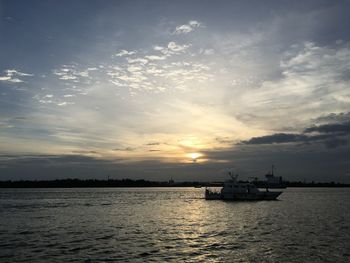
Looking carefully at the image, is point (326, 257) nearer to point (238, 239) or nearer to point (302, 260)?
point (302, 260)

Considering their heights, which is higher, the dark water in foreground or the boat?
the boat

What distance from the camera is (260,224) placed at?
57.2m

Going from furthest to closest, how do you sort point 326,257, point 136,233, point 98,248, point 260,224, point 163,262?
1. point 260,224
2. point 136,233
3. point 98,248
4. point 326,257
5. point 163,262

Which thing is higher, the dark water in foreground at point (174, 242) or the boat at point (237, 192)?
the boat at point (237, 192)

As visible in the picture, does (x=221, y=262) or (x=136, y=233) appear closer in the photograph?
(x=221, y=262)

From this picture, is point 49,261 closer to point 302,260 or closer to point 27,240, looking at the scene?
point 27,240

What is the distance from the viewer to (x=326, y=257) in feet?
107

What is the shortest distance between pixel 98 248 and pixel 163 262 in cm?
866

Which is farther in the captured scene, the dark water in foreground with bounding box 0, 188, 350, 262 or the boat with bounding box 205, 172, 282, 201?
the boat with bounding box 205, 172, 282, 201

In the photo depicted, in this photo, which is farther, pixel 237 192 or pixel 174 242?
pixel 237 192

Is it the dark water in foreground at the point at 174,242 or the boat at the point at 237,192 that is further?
A: the boat at the point at 237,192

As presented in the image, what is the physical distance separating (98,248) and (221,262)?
12023 mm

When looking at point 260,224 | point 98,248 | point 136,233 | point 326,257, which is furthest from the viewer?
point 260,224

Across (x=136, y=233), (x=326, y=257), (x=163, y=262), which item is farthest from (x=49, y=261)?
(x=326, y=257)
